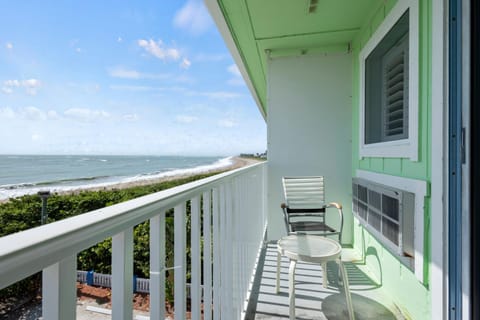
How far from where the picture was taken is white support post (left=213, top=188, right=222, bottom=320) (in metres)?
1.31

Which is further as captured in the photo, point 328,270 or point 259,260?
point 259,260

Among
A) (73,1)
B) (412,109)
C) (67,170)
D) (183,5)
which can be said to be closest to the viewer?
(67,170)

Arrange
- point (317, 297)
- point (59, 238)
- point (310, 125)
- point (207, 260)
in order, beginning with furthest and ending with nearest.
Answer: point (310, 125)
point (317, 297)
point (207, 260)
point (59, 238)

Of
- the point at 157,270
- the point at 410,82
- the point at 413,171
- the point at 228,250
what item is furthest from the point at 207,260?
the point at 410,82

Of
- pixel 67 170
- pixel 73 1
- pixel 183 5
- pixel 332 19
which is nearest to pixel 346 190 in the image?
pixel 332 19

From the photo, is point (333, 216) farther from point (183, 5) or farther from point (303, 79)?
point (183, 5)

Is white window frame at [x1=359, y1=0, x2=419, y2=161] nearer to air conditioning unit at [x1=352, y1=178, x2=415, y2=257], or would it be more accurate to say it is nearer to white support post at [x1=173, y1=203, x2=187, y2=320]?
air conditioning unit at [x1=352, y1=178, x2=415, y2=257]

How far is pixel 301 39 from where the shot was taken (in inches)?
128

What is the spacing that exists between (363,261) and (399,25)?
2.28 meters

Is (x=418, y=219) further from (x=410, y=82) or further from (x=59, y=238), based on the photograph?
(x=59, y=238)

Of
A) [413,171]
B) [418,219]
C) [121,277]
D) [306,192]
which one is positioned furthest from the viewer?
[306,192]

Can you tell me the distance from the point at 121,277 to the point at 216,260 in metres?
0.81

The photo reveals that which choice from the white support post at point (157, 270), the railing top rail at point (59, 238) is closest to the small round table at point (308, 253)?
the white support post at point (157, 270)

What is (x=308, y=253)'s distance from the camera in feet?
6.02
